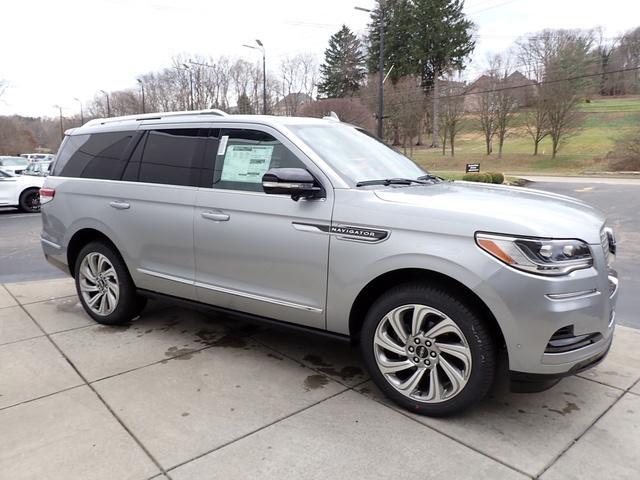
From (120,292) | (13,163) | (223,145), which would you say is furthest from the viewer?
(13,163)

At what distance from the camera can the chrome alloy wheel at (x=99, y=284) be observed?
4.35 meters

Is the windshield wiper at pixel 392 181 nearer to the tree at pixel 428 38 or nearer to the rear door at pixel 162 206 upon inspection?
the rear door at pixel 162 206

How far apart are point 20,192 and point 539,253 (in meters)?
14.9

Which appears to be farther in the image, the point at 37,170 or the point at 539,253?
the point at 37,170

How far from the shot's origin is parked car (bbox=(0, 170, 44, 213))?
44.5 ft

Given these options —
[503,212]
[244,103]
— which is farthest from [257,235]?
[244,103]

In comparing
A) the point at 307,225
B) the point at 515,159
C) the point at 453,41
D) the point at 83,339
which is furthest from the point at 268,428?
the point at 453,41

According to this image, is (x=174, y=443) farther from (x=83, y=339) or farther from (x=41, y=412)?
(x=83, y=339)

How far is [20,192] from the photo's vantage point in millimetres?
13727

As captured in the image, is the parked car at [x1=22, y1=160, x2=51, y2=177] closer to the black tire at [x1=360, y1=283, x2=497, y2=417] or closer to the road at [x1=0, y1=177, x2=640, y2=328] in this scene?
the road at [x1=0, y1=177, x2=640, y2=328]

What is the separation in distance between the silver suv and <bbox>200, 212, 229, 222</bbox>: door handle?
0.04 ft

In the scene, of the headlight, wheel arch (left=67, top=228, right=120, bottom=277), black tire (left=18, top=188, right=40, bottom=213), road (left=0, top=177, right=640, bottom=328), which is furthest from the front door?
black tire (left=18, top=188, right=40, bottom=213)

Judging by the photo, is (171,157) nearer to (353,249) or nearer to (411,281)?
(353,249)

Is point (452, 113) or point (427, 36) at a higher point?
point (427, 36)
